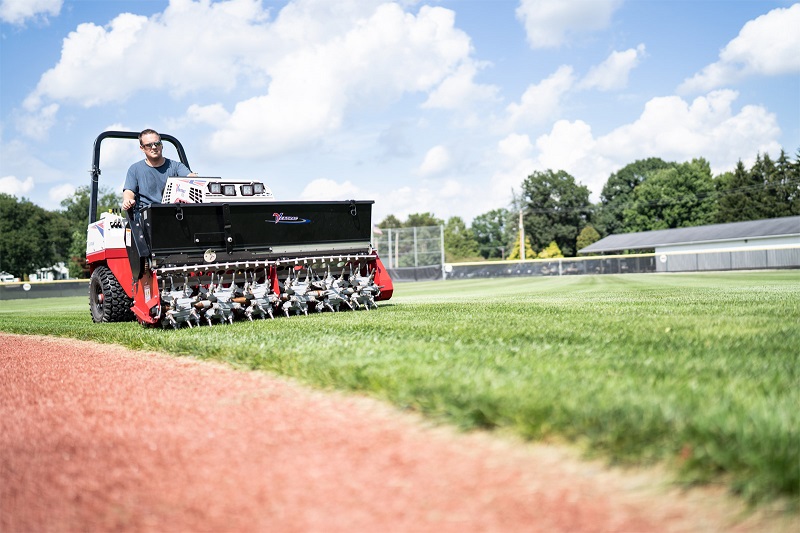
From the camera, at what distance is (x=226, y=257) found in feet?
27.4

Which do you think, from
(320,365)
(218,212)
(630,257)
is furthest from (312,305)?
(630,257)

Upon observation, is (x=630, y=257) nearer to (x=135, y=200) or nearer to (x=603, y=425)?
(x=135, y=200)

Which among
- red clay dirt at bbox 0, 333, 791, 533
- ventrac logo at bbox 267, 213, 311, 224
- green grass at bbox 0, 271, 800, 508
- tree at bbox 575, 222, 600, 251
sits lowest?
red clay dirt at bbox 0, 333, 791, 533

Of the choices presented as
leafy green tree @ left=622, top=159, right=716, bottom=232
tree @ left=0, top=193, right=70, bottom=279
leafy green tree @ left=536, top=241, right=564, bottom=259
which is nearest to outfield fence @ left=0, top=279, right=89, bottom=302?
tree @ left=0, top=193, right=70, bottom=279

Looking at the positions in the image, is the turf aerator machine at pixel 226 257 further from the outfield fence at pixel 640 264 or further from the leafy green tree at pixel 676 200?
the leafy green tree at pixel 676 200

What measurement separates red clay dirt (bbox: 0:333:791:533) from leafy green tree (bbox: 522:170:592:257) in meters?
87.7

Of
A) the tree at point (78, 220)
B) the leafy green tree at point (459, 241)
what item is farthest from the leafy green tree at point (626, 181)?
the tree at point (78, 220)

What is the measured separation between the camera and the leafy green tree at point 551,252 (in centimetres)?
8550

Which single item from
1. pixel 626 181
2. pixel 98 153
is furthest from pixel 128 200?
pixel 626 181

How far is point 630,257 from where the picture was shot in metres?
45.8

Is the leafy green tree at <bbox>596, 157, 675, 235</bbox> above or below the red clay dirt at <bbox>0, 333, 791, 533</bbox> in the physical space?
above

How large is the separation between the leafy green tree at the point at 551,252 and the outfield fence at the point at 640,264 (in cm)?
3848

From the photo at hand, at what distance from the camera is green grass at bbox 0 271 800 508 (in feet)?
7.54

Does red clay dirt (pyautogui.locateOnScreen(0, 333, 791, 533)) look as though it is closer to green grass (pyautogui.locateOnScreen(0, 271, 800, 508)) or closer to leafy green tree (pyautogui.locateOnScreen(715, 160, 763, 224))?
green grass (pyautogui.locateOnScreen(0, 271, 800, 508))
